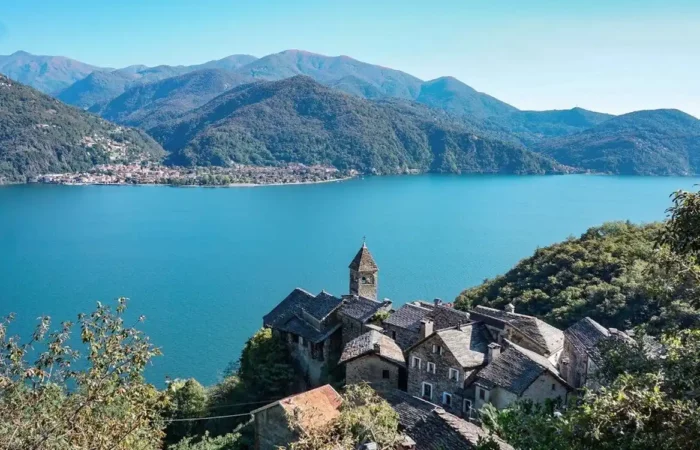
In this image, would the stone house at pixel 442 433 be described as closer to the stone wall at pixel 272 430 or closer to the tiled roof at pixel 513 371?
the stone wall at pixel 272 430

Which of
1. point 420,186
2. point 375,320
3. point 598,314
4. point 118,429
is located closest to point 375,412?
point 118,429

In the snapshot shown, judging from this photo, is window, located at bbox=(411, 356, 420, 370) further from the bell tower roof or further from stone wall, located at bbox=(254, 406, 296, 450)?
the bell tower roof

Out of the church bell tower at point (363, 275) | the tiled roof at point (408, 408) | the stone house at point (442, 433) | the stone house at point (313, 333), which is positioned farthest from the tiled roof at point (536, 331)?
the stone house at point (442, 433)

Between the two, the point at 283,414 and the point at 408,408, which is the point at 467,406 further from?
the point at 283,414

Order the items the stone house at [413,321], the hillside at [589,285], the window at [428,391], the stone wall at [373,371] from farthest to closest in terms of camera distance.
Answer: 1. the hillside at [589,285]
2. the stone house at [413,321]
3. the stone wall at [373,371]
4. the window at [428,391]

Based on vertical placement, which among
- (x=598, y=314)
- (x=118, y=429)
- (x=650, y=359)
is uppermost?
(x=650, y=359)

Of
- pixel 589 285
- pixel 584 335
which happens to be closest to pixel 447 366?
pixel 584 335

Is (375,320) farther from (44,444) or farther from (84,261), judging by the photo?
(84,261)
